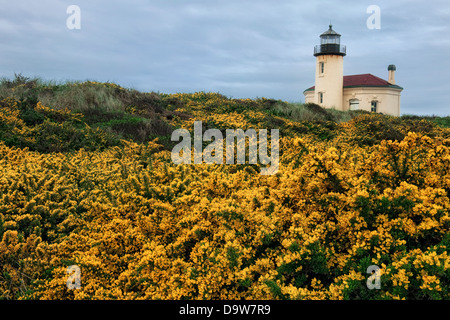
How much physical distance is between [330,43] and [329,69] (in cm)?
231

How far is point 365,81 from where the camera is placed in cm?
3828

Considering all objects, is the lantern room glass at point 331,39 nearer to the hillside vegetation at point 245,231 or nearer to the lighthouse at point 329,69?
the lighthouse at point 329,69

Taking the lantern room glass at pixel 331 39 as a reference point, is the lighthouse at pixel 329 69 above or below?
below

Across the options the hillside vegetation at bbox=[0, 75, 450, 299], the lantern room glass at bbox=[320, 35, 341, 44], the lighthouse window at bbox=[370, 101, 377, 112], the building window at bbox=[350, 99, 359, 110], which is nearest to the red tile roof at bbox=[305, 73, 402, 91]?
the building window at bbox=[350, 99, 359, 110]

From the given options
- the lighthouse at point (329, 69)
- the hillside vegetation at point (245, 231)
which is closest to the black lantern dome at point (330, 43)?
the lighthouse at point (329, 69)

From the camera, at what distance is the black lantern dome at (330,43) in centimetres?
3566

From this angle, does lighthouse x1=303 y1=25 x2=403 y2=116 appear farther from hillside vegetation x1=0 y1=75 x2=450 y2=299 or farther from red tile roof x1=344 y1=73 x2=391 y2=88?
hillside vegetation x1=0 y1=75 x2=450 y2=299

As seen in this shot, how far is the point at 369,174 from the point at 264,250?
1723 millimetres

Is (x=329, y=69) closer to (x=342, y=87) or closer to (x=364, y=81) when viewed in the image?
(x=342, y=87)

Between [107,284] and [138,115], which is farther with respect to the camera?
[138,115]

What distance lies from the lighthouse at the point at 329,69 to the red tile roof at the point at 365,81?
2103 millimetres
